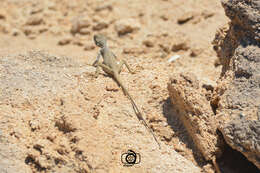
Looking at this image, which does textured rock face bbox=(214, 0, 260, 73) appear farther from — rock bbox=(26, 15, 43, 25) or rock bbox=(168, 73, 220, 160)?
rock bbox=(26, 15, 43, 25)

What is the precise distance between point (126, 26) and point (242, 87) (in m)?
4.43

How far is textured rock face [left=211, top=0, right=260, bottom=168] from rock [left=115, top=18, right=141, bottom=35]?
3.82 metres

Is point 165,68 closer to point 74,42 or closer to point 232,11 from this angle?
point 232,11

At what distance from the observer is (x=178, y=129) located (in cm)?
355

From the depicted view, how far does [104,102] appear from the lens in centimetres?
369

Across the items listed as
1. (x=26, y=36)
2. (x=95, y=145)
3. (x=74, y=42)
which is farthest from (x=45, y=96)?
(x=26, y=36)

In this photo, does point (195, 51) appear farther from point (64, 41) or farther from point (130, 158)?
point (130, 158)

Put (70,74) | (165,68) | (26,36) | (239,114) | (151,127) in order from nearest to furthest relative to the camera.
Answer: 1. (239,114)
2. (151,127)
3. (70,74)
4. (165,68)
5. (26,36)

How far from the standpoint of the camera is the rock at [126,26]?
23.1 feet

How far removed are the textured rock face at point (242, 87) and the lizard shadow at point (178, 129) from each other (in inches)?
17.3

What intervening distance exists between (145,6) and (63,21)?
6.08ft

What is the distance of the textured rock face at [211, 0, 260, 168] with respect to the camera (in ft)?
8.80

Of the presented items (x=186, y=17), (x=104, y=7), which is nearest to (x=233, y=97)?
(x=186, y=17)

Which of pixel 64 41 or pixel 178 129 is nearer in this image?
pixel 178 129
